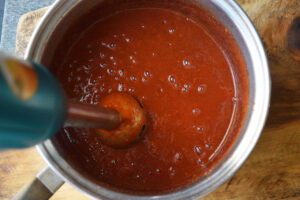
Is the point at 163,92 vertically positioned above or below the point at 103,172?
above

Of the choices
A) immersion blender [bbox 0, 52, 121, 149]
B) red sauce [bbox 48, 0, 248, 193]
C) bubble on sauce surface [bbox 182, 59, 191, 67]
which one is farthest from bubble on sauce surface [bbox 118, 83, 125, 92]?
immersion blender [bbox 0, 52, 121, 149]

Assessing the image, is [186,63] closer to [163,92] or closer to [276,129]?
[163,92]

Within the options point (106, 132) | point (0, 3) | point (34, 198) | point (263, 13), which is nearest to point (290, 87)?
point (263, 13)

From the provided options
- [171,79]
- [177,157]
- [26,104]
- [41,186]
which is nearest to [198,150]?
[177,157]

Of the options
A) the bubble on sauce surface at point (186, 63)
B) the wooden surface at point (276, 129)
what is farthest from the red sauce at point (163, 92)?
the wooden surface at point (276, 129)

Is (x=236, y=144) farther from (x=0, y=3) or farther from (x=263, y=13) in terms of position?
(x=0, y=3)

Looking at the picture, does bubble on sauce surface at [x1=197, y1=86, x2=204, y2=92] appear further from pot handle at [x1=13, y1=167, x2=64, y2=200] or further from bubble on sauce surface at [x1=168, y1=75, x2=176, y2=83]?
pot handle at [x1=13, y1=167, x2=64, y2=200]
